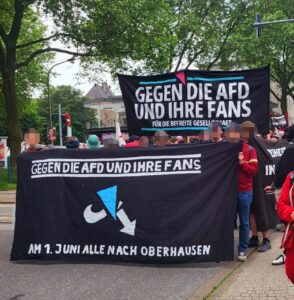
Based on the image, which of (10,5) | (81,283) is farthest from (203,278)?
(10,5)

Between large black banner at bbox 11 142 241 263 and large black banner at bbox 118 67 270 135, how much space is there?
1137mm

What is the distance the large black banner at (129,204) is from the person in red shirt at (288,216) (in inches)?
105

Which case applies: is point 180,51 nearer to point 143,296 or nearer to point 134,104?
point 134,104

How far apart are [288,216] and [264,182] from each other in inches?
162

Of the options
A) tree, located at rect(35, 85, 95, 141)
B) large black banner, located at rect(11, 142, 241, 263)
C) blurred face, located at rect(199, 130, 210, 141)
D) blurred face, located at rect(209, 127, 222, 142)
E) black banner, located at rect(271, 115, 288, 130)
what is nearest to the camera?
large black banner, located at rect(11, 142, 241, 263)

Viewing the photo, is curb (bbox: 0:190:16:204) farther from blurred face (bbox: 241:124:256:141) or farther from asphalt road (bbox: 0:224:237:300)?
blurred face (bbox: 241:124:256:141)

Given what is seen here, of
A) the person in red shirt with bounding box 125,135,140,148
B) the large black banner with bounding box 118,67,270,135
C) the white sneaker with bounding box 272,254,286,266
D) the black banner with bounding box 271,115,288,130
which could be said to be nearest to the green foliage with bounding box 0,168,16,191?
the black banner with bounding box 271,115,288,130

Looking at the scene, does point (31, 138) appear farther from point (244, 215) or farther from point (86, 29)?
point (86, 29)

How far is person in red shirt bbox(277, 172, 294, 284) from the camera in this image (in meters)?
3.68

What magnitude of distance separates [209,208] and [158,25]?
624 inches

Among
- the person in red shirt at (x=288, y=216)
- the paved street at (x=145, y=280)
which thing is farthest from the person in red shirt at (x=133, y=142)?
the person in red shirt at (x=288, y=216)

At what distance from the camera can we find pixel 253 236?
298 inches

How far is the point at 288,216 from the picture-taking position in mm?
3662

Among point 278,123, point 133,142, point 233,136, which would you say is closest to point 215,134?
point 233,136
